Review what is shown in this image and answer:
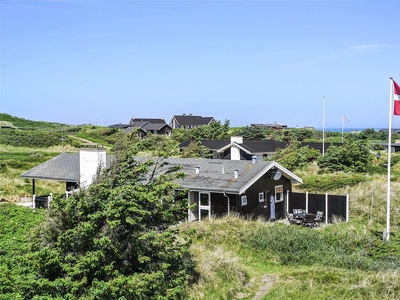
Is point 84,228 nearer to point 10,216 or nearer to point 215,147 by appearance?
Result: point 10,216

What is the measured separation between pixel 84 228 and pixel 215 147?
45.6 metres

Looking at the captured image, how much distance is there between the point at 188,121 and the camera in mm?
110312

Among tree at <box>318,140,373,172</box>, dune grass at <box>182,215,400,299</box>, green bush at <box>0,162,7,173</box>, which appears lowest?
dune grass at <box>182,215,400,299</box>

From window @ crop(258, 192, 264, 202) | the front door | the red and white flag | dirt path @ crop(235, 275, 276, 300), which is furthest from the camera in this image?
window @ crop(258, 192, 264, 202)

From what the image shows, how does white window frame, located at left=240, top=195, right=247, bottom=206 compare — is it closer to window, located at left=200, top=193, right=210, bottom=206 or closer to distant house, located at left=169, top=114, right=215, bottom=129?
window, located at left=200, top=193, right=210, bottom=206

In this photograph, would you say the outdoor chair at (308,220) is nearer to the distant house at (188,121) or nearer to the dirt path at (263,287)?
the dirt path at (263,287)

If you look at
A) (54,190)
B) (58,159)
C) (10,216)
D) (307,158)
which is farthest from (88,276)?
(307,158)

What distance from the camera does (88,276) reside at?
36.5ft

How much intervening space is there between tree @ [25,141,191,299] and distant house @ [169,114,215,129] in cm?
9588

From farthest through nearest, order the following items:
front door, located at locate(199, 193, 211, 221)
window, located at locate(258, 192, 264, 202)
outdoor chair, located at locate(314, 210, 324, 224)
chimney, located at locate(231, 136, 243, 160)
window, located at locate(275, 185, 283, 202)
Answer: chimney, located at locate(231, 136, 243, 160), window, located at locate(275, 185, 283, 202), window, located at locate(258, 192, 264, 202), outdoor chair, located at locate(314, 210, 324, 224), front door, located at locate(199, 193, 211, 221)

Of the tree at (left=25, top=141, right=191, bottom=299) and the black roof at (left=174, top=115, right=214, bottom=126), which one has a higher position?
the black roof at (left=174, top=115, right=214, bottom=126)

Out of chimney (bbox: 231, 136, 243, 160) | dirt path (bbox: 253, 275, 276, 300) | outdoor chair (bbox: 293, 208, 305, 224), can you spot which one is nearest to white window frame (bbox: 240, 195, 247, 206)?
outdoor chair (bbox: 293, 208, 305, 224)

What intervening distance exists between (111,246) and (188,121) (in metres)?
99.8

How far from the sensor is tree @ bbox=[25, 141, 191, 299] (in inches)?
418
